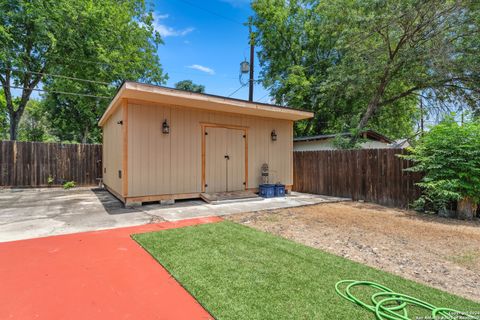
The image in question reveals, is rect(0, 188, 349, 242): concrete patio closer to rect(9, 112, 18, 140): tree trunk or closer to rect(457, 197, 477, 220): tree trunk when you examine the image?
rect(457, 197, 477, 220): tree trunk

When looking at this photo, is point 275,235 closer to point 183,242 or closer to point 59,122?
point 183,242

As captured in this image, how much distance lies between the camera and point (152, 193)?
5832 mm

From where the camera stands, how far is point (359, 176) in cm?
702

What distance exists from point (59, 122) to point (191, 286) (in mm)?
21282

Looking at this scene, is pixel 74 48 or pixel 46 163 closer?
pixel 46 163

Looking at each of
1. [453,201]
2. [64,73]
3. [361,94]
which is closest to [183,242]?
[453,201]

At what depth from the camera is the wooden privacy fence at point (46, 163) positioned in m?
8.45

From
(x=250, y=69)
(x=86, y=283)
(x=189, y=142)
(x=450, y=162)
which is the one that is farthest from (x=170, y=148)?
(x=250, y=69)

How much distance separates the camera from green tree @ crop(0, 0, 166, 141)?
1093 centimetres

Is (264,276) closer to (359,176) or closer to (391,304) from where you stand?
(391,304)

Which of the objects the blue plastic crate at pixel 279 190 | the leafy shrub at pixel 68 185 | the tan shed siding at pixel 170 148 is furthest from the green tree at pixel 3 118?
the blue plastic crate at pixel 279 190

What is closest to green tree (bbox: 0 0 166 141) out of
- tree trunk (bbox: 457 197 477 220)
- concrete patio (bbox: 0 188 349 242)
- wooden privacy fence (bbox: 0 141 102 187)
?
wooden privacy fence (bbox: 0 141 102 187)

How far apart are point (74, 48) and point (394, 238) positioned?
15.7 metres

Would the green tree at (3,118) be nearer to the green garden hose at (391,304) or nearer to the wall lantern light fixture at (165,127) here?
the wall lantern light fixture at (165,127)
